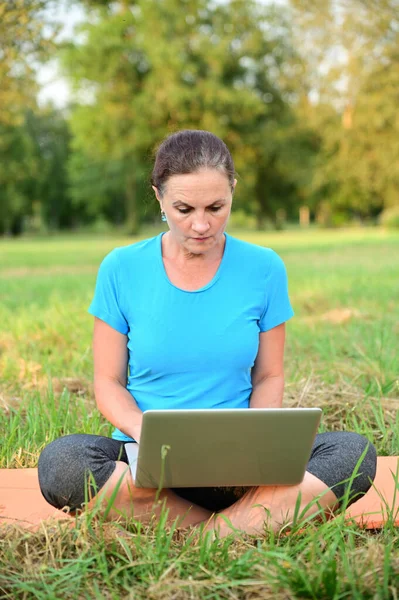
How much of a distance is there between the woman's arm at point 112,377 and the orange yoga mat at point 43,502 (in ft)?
1.24

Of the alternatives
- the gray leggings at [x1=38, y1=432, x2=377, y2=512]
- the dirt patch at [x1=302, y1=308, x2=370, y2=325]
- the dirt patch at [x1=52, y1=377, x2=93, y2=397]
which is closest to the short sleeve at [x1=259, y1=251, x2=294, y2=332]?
the gray leggings at [x1=38, y1=432, x2=377, y2=512]

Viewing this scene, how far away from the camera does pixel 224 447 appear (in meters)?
2.31

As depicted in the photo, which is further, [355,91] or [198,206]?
[355,91]

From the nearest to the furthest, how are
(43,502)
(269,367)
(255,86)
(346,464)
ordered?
(346,464) < (43,502) < (269,367) < (255,86)

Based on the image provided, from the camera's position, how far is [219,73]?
36531 mm

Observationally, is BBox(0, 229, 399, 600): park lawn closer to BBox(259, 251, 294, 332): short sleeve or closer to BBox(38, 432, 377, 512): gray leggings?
BBox(38, 432, 377, 512): gray leggings

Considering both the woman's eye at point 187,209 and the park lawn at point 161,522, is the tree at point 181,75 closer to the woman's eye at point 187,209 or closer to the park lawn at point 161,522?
the park lawn at point 161,522

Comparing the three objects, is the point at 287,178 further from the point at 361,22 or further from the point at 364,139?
the point at 361,22

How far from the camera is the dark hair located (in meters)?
2.66

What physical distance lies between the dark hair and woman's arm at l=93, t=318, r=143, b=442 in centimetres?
55

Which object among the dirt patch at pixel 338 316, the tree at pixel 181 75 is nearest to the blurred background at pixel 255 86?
the tree at pixel 181 75

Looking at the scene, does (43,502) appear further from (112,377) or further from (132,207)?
(132,207)

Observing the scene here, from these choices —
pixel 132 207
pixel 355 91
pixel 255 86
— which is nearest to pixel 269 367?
pixel 355 91

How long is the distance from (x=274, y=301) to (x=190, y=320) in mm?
333
